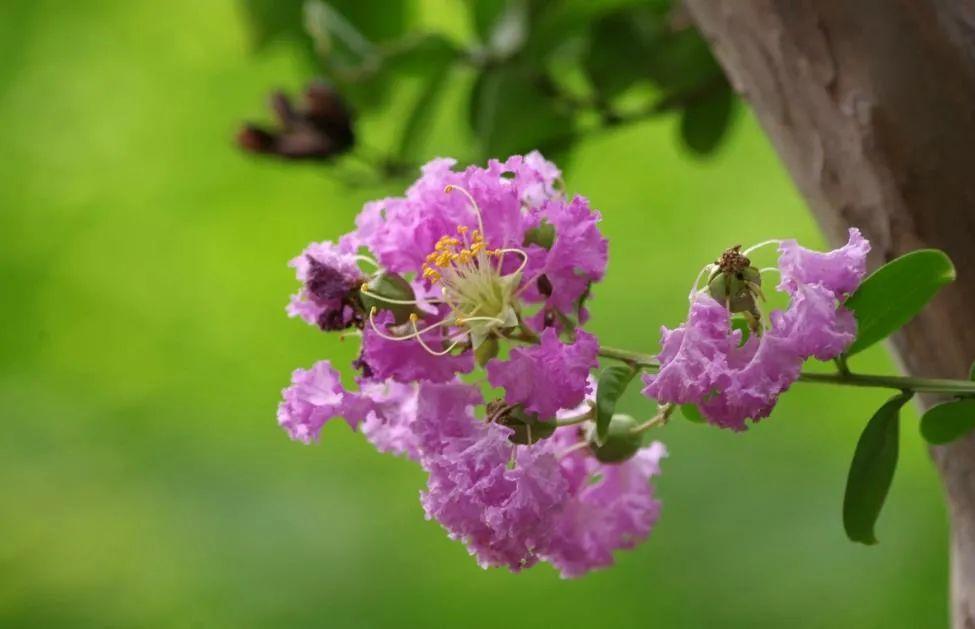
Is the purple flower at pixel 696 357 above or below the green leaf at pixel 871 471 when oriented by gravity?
above

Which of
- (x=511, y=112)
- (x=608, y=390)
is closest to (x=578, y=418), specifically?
(x=608, y=390)

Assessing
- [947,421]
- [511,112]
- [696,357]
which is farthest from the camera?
[511,112]

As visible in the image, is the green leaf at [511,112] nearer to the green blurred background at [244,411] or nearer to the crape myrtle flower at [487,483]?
the crape myrtle flower at [487,483]

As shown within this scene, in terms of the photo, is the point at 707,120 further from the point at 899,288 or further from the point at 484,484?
the point at 484,484

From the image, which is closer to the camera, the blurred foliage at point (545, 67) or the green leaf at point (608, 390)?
the green leaf at point (608, 390)

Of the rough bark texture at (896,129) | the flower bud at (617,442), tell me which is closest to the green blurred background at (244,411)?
the rough bark texture at (896,129)

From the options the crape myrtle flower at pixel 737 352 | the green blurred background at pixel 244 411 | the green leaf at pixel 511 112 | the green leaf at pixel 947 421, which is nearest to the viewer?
the crape myrtle flower at pixel 737 352
